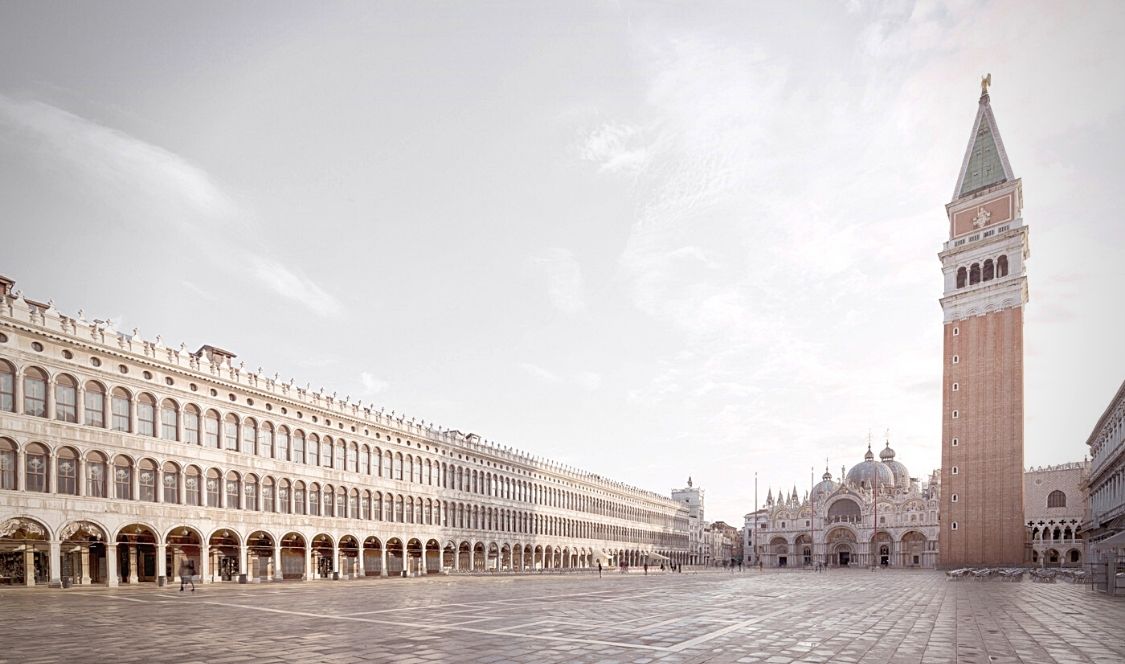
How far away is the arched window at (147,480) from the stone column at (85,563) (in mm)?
3220

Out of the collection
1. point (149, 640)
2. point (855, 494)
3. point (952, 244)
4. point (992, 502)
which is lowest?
point (855, 494)

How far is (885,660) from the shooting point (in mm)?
11812

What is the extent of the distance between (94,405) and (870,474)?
103m

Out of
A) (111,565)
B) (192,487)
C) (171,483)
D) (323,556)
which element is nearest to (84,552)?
(111,565)

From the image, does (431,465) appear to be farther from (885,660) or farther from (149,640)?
(885,660)

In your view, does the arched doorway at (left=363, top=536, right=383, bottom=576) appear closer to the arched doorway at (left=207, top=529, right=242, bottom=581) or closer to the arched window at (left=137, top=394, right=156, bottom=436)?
the arched doorway at (left=207, top=529, right=242, bottom=581)

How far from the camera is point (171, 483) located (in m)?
36.1

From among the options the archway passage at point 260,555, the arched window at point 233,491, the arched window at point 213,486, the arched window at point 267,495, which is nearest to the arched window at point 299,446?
the arched window at point 267,495

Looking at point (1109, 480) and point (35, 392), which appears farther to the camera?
point (1109, 480)

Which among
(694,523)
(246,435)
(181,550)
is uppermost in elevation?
(246,435)

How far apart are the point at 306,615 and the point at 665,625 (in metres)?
9.68

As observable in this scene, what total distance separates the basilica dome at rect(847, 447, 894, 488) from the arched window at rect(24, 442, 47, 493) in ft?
334

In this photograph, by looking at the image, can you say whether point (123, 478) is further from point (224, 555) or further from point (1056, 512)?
point (1056, 512)

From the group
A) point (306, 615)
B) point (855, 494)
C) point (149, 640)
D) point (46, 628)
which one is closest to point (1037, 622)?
point (306, 615)
